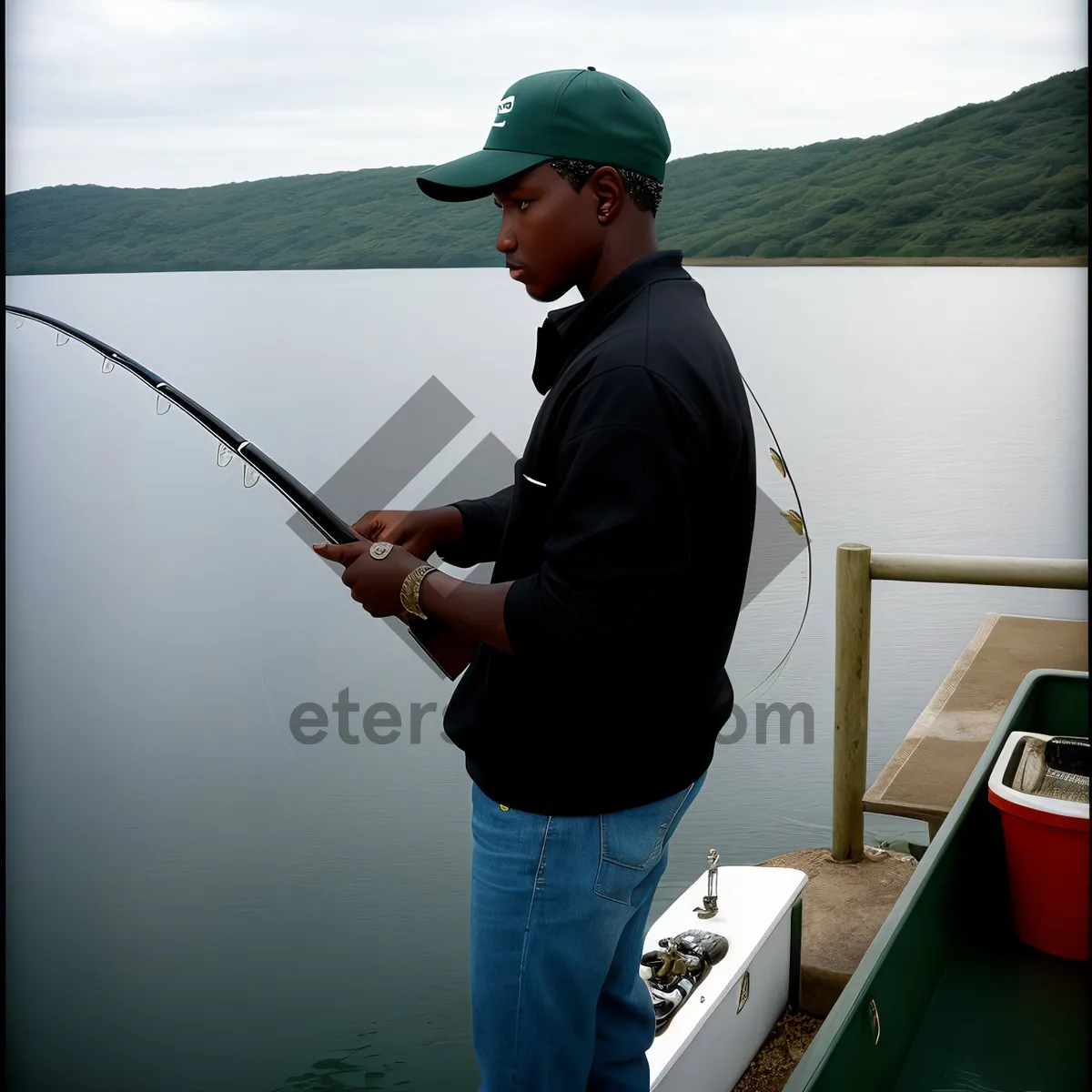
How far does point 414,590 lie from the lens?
89cm

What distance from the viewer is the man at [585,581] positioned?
2.58ft

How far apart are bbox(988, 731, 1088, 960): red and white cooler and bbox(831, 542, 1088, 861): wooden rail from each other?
0.51 m

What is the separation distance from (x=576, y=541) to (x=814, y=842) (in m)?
6.26

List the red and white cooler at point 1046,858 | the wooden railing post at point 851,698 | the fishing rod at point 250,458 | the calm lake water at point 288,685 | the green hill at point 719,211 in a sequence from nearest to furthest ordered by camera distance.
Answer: the fishing rod at point 250,458, the red and white cooler at point 1046,858, the wooden railing post at point 851,698, the calm lake water at point 288,685, the green hill at point 719,211

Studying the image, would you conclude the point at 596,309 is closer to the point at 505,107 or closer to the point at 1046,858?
the point at 505,107

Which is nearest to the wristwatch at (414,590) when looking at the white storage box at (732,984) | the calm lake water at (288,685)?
the calm lake water at (288,685)

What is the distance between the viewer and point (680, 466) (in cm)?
79

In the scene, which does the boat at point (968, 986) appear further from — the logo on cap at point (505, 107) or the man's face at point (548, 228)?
the logo on cap at point (505, 107)

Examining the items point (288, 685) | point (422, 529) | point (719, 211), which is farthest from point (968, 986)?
point (719, 211)

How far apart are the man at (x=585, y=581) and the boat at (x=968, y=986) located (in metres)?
0.30

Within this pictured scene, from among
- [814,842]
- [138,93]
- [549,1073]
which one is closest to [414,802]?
[814,842]

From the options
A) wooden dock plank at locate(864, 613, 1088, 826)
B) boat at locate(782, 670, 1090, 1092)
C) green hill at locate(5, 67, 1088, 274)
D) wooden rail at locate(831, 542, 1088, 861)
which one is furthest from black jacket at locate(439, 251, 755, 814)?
green hill at locate(5, 67, 1088, 274)

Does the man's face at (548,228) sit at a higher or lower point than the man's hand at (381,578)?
higher

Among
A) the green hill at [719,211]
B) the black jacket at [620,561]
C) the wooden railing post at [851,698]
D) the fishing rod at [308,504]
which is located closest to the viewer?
the black jacket at [620,561]
